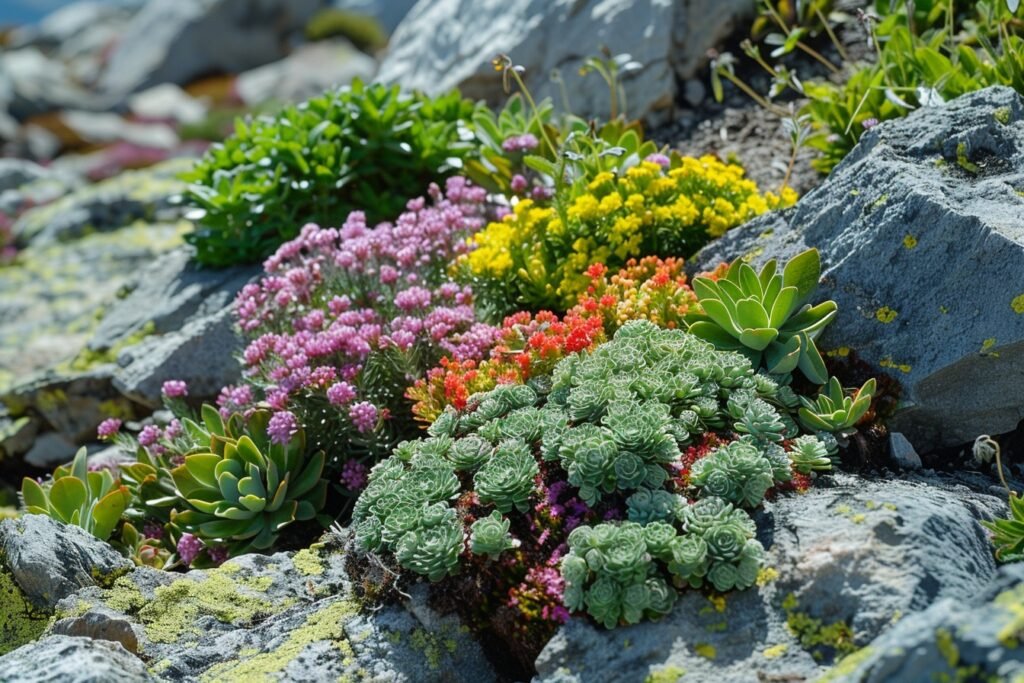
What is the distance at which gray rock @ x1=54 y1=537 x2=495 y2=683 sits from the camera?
12.5ft

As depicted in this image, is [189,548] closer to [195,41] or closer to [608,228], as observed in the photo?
[608,228]

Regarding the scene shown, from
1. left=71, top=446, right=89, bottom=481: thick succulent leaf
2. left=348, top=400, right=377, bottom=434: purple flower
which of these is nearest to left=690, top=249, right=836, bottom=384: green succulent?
left=348, top=400, right=377, bottom=434: purple flower

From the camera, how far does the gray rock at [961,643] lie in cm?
243

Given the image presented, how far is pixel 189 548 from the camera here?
513 centimetres

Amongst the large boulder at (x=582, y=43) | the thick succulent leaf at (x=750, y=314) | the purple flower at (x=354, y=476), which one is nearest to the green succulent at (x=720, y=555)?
the thick succulent leaf at (x=750, y=314)

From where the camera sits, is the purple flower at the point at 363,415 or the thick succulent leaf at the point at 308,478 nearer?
the purple flower at the point at 363,415

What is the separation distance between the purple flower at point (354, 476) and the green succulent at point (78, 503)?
1.19 meters

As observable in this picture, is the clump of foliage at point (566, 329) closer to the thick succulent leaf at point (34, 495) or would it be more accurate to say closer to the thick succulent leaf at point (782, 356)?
the thick succulent leaf at point (782, 356)

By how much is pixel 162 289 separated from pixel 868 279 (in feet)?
18.9

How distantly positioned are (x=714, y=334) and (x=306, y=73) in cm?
2614

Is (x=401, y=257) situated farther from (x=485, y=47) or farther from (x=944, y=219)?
(x=485, y=47)

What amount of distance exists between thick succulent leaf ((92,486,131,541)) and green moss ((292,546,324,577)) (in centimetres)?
120

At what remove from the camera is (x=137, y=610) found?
4.22m

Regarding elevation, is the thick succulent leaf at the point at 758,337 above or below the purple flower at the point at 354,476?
above
